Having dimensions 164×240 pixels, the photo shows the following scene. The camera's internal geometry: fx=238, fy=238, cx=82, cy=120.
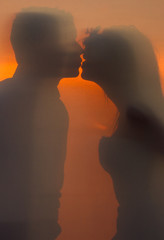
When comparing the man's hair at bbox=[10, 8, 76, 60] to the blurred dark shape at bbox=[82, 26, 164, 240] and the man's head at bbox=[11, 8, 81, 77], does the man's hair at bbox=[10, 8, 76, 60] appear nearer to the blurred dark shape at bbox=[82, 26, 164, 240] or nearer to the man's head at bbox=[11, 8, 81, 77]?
the man's head at bbox=[11, 8, 81, 77]

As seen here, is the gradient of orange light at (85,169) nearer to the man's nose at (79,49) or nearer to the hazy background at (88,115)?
the hazy background at (88,115)

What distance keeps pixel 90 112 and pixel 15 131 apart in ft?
1.61

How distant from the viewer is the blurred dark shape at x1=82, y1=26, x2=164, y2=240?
58.4 inches

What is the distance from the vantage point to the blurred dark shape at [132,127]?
148 centimetres

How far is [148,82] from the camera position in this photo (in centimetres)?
154

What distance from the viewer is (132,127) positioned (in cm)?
152

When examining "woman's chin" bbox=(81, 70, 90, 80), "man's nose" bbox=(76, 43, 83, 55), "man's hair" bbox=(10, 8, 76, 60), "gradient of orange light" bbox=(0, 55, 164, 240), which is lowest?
"gradient of orange light" bbox=(0, 55, 164, 240)

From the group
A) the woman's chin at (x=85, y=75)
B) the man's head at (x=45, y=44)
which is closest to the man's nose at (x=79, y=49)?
the man's head at (x=45, y=44)

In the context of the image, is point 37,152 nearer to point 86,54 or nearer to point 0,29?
point 86,54

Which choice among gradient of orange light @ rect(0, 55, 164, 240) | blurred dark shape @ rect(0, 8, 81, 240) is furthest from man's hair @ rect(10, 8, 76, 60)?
gradient of orange light @ rect(0, 55, 164, 240)

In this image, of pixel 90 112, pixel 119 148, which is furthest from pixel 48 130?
pixel 119 148

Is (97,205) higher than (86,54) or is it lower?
lower

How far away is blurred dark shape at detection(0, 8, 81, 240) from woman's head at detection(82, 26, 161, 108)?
0.36 feet

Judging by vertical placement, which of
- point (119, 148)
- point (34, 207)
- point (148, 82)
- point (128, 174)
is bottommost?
point (34, 207)
